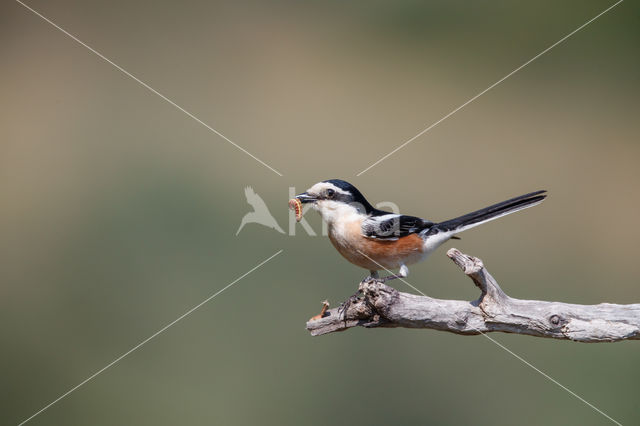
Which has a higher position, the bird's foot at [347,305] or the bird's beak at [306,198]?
the bird's beak at [306,198]

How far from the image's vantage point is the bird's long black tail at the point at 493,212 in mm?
2670

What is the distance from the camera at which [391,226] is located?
2852 mm

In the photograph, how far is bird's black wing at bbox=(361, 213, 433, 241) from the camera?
2.82m

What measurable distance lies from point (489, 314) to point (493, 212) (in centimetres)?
55

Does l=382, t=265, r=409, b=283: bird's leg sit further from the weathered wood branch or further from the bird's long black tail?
the weathered wood branch

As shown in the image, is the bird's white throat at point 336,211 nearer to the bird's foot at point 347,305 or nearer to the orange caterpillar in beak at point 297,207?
the orange caterpillar in beak at point 297,207

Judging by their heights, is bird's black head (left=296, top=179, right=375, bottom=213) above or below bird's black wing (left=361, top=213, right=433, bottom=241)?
above

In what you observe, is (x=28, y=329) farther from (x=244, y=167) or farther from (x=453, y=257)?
(x=453, y=257)

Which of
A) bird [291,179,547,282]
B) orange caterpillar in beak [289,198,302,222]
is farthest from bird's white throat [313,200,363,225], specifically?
orange caterpillar in beak [289,198,302,222]

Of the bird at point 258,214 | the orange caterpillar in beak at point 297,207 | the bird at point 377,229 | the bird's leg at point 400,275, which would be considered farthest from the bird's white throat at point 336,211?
the bird at point 258,214

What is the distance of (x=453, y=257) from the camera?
7.50 ft

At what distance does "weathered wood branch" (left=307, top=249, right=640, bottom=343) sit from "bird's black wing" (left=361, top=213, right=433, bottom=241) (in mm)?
416

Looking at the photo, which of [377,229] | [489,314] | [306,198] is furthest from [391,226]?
[489,314]

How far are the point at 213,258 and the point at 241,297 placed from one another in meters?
0.46
